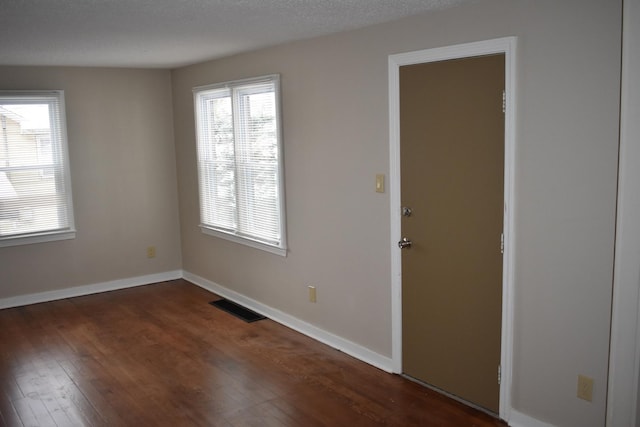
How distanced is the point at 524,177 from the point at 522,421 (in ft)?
4.23

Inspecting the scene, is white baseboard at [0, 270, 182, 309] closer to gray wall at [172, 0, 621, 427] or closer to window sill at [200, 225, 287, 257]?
window sill at [200, 225, 287, 257]

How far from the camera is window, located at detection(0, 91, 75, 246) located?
5.51 metres

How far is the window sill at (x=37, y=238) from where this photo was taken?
18.3ft

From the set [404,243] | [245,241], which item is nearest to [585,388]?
[404,243]

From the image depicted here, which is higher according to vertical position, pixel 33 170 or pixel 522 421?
pixel 33 170

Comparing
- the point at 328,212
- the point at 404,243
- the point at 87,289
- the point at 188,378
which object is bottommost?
the point at 188,378

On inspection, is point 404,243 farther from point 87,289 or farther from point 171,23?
point 87,289

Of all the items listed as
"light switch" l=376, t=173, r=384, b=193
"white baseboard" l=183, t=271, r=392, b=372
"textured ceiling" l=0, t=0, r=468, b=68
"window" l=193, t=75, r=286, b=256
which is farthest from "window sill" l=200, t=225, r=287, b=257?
"textured ceiling" l=0, t=0, r=468, b=68

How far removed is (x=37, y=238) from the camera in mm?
5715

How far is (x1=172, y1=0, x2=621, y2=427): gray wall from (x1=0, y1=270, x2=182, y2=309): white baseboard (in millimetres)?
2287

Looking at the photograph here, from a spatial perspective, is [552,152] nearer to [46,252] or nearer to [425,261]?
[425,261]

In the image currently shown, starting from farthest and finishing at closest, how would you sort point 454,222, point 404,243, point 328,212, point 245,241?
point 245,241 < point 328,212 < point 404,243 < point 454,222

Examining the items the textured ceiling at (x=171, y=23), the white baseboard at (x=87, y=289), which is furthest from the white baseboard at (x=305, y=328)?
the textured ceiling at (x=171, y=23)

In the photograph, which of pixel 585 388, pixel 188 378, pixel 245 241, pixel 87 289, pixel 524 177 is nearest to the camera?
pixel 585 388
